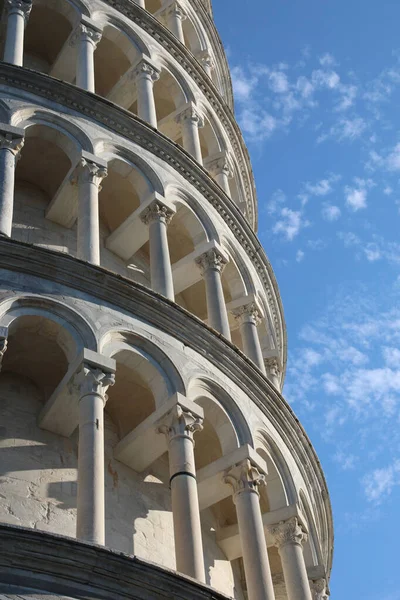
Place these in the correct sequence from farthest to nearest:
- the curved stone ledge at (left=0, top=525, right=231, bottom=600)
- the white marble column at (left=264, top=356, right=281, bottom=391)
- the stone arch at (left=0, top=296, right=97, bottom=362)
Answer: the white marble column at (left=264, top=356, right=281, bottom=391) → the stone arch at (left=0, top=296, right=97, bottom=362) → the curved stone ledge at (left=0, top=525, right=231, bottom=600)

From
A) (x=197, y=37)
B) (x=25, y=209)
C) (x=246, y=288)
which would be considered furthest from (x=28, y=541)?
(x=197, y=37)

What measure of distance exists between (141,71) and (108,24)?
1195 mm

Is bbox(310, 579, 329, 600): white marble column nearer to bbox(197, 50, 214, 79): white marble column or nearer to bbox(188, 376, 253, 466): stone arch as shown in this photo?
bbox(188, 376, 253, 466): stone arch

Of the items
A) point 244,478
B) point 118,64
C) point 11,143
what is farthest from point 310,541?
point 118,64

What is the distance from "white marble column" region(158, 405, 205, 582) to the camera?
37.2 ft

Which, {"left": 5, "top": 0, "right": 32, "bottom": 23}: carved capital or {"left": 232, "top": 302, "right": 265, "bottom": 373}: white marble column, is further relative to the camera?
{"left": 5, "top": 0, "right": 32, "bottom": 23}: carved capital

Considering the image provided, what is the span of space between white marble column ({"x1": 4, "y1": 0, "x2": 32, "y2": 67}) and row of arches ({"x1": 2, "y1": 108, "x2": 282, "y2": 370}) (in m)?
1.52

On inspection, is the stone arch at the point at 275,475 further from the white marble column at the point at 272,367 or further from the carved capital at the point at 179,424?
the white marble column at the point at 272,367

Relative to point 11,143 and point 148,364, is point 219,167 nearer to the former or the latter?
point 11,143

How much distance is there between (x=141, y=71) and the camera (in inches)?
766

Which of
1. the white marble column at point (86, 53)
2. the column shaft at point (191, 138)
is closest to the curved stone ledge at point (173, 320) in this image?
the white marble column at point (86, 53)

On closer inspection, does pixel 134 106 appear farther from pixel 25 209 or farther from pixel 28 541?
pixel 28 541

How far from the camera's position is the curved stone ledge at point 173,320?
13.0 m

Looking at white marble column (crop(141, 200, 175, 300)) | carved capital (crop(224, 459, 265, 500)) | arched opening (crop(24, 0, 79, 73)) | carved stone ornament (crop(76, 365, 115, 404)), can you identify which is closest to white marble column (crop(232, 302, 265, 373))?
white marble column (crop(141, 200, 175, 300))
